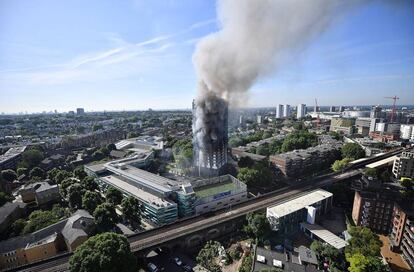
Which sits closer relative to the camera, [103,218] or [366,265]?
[366,265]

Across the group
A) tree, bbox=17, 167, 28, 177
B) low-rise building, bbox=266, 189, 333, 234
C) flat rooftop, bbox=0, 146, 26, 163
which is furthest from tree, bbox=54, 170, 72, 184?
low-rise building, bbox=266, 189, 333, 234

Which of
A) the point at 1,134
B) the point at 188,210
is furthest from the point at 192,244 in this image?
A: the point at 1,134

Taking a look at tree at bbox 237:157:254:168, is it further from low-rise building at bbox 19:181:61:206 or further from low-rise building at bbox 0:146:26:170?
low-rise building at bbox 0:146:26:170

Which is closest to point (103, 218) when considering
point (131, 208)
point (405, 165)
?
point (131, 208)

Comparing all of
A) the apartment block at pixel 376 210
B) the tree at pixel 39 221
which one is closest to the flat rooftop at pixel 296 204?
the apartment block at pixel 376 210

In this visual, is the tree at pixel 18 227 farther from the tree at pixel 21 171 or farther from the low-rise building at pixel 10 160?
the low-rise building at pixel 10 160

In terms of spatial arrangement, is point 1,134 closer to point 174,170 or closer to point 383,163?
point 174,170

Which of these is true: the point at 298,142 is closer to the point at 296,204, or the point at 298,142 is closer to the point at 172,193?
the point at 296,204
